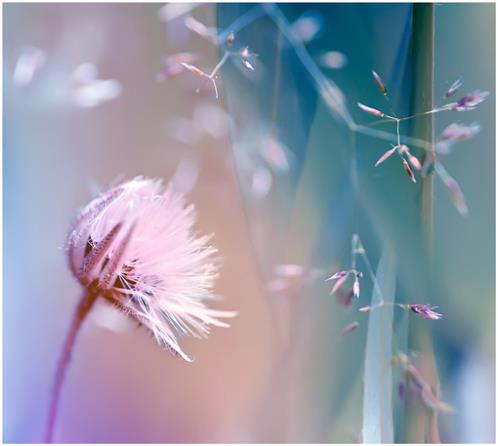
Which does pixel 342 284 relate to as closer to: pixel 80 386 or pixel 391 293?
pixel 391 293

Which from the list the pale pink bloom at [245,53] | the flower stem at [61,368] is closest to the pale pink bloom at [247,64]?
the pale pink bloom at [245,53]

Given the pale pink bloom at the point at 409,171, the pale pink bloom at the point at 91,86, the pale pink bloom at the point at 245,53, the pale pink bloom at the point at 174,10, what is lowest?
the pale pink bloom at the point at 409,171

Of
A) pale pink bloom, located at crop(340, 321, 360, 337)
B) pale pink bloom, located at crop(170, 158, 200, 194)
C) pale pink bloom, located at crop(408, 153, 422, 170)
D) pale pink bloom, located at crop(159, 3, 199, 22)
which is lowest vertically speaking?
pale pink bloom, located at crop(340, 321, 360, 337)

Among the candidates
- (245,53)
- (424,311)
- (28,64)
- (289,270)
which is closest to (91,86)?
(28,64)

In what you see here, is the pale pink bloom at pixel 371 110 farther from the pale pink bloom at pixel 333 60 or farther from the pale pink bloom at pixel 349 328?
the pale pink bloom at pixel 349 328

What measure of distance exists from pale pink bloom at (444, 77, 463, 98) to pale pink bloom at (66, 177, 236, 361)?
291 mm

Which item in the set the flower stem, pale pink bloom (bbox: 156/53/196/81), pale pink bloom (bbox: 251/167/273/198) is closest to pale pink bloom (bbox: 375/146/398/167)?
pale pink bloom (bbox: 251/167/273/198)

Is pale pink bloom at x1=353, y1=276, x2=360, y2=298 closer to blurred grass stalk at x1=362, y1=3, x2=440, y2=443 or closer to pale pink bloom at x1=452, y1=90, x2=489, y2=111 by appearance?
blurred grass stalk at x1=362, y1=3, x2=440, y2=443

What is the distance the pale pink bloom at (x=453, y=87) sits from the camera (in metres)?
0.40

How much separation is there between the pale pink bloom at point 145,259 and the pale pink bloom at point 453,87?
0.29 metres

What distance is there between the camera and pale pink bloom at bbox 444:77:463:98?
0.40 meters

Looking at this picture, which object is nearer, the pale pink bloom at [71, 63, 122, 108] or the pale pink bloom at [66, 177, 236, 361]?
the pale pink bloom at [66, 177, 236, 361]

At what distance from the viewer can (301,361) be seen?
0.46 metres

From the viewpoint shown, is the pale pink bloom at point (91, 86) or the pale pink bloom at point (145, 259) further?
the pale pink bloom at point (91, 86)
